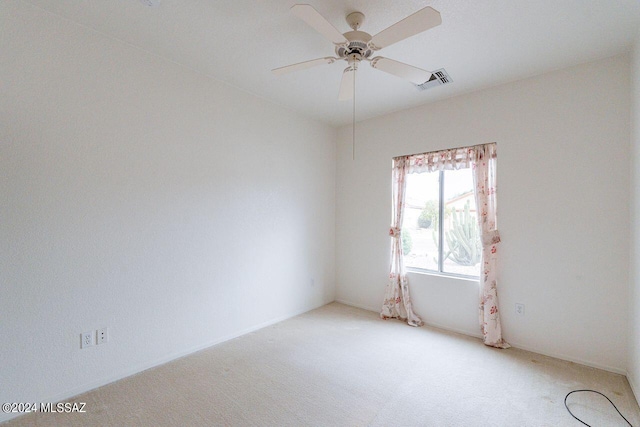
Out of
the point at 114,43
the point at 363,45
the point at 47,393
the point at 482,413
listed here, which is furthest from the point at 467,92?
the point at 47,393

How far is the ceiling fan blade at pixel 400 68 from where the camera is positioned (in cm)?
195

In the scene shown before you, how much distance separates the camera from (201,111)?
2855 mm

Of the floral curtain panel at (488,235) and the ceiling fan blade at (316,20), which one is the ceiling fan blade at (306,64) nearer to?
the ceiling fan blade at (316,20)

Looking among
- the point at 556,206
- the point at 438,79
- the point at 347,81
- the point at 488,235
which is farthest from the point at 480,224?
the point at 347,81

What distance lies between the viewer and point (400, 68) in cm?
202

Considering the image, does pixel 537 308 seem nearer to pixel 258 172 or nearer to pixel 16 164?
pixel 258 172

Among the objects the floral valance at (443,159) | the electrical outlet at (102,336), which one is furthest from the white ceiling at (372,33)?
the electrical outlet at (102,336)

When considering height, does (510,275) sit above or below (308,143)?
below

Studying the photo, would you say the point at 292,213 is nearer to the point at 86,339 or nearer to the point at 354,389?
the point at 354,389

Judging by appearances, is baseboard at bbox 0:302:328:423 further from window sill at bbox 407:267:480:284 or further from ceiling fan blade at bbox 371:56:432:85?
ceiling fan blade at bbox 371:56:432:85

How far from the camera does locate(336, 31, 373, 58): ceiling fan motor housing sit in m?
1.86

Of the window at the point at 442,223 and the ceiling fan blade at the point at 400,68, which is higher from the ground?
the ceiling fan blade at the point at 400,68

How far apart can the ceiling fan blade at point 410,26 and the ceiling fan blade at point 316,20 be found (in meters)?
0.22

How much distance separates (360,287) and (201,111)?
304 centimetres
